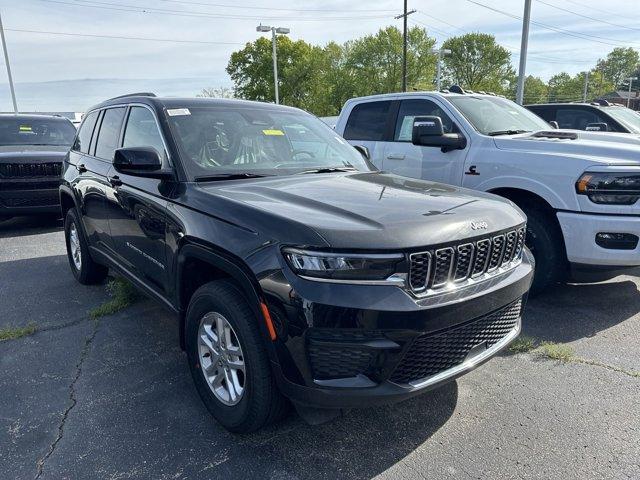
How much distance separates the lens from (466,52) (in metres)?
61.2

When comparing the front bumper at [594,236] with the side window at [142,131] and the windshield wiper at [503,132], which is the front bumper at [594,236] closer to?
the windshield wiper at [503,132]

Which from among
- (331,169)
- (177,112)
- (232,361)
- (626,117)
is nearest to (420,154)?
(331,169)

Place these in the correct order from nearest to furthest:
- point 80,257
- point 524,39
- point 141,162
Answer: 1. point 141,162
2. point 80,257
3. point 524,39

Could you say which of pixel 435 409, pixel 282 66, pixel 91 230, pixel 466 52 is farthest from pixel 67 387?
pixel 466 52

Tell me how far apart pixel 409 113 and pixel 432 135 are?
4.18 ft

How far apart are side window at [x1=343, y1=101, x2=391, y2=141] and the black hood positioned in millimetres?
3185

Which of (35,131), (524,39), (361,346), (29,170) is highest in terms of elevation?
(524,39)

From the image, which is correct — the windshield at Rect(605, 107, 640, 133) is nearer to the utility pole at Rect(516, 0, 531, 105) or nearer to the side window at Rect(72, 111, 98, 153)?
the utility pole at Rect(516, 0, 531, 105)

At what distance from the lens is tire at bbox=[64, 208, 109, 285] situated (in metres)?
4.94

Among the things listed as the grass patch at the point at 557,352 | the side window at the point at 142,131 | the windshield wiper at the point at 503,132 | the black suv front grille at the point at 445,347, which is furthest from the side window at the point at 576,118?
the side window at the point at 142,131

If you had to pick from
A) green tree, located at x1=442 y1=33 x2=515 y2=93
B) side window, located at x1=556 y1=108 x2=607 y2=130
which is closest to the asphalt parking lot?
side window, located at x1=556 y1=108 x2=607 y2=130

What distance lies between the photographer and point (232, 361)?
8.45 feet

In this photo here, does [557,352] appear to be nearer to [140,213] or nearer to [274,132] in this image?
[274,132]

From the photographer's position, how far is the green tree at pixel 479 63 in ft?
194
